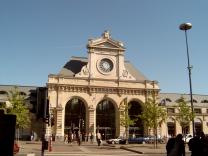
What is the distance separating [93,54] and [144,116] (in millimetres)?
29243

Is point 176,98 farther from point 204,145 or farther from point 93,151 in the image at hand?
point 204,145

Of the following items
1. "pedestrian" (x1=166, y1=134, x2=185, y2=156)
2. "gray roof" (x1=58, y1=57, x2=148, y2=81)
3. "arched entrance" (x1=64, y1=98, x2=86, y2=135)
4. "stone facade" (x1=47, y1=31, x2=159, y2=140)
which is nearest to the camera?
"pedestrian" (x1=166, y1=134, x2=185, y2=156)

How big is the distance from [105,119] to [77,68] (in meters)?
13.7

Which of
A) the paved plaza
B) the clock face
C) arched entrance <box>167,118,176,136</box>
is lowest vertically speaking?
the paved plaza

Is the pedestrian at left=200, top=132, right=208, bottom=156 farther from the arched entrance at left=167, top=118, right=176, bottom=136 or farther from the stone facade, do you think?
the arched entrance at left=167, top=118, right=176, bottom=136

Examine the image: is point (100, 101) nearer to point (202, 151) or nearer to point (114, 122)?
point (114, 122)

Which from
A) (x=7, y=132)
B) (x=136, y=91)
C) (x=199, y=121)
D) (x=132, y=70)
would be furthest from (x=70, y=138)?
(x=7, y=132)

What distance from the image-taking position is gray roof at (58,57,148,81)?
244 feet

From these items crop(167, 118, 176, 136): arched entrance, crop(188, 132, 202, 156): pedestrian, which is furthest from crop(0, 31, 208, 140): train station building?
crop(188, 132, 202, 156): pedestrian

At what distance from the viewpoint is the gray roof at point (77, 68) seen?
244 ft

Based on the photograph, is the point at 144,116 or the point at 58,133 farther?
the point at 58,133

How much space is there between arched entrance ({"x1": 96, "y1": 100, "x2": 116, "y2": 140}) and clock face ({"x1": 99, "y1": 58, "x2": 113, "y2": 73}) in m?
7.41

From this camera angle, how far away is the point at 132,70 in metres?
82.1

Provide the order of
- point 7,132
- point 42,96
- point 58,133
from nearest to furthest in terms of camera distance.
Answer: point 7,132 < point 42,96 < point 58,133
